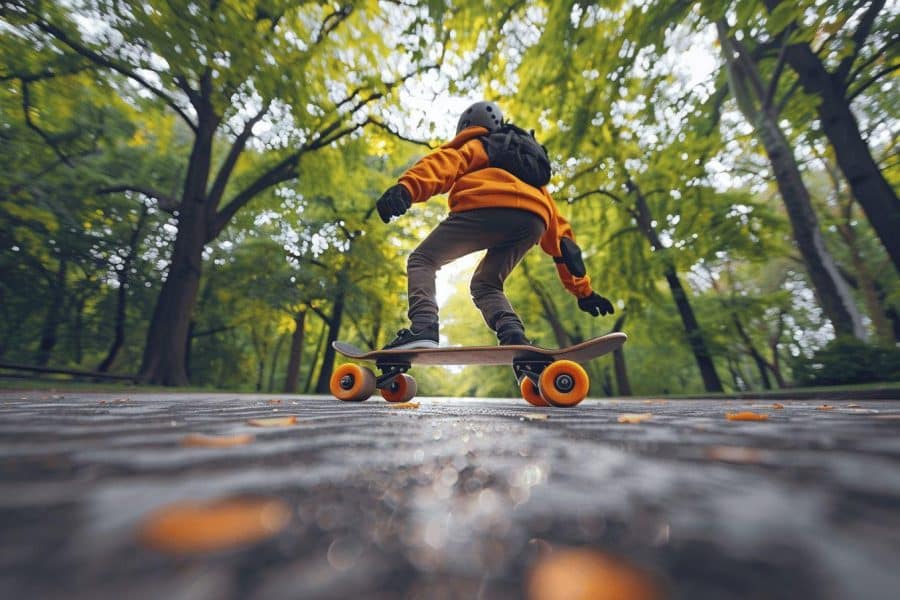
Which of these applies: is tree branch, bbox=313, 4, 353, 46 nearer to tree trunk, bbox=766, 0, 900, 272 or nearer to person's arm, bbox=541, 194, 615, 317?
person's arm, bbox=541, 194, 615, 317

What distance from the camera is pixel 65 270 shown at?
10.1 m

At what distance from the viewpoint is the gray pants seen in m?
2.93

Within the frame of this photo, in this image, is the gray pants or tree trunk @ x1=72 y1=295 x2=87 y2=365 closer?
the gray pants

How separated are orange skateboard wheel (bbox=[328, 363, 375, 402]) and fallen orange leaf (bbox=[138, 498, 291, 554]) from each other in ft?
8.33

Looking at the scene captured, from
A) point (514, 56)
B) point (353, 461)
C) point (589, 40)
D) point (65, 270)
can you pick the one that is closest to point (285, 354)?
point (65, 270)

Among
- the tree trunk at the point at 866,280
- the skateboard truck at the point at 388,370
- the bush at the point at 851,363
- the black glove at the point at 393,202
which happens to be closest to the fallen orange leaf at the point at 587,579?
the black glove at the point at 393,202

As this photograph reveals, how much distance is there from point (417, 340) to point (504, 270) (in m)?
0.99

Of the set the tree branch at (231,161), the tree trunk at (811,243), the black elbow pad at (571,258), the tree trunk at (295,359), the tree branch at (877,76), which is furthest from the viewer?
the tree trunk at (295,359)

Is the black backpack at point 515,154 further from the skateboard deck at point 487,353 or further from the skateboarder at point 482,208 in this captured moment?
the skateboard deck at point 487,353

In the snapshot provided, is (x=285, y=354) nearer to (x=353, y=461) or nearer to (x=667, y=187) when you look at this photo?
(x=667, y=187)

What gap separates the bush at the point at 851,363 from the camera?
5.10 m

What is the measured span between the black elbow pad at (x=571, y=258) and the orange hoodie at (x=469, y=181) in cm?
41

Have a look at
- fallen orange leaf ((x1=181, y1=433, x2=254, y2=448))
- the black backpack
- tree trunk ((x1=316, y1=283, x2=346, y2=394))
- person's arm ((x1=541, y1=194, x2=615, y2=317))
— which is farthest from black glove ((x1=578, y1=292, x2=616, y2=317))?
tree trunk ((x1=316, y1=283, x2=346, y2=394))

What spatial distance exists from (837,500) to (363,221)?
12.4 m
